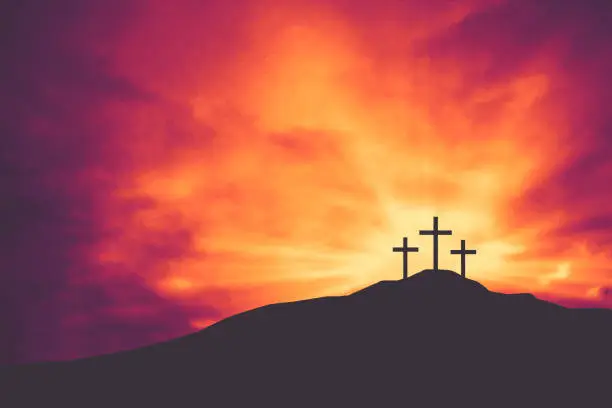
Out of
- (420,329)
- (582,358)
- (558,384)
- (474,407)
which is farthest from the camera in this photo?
(420,329)

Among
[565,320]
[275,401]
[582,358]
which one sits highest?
[565,320]

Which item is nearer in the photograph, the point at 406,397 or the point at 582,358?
the point at 406,397

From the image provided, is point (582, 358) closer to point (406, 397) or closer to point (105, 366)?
point (406, 397)

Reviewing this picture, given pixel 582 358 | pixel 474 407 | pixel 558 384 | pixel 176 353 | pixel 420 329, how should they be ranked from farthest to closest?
pixel 176 353 < pixel 420 329 < pixel 582 358 < pixel 558 384 < pixel 474 407

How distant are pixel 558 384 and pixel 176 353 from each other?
70.1 ft

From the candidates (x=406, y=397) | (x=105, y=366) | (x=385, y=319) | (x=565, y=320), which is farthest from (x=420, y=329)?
(x=105, y=366)

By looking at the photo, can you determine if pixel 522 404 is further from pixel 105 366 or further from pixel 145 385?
pixel 105 366

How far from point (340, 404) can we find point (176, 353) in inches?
517

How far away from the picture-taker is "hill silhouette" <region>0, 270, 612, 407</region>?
103 ft

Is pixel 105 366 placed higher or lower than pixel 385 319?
lower

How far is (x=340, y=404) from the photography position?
30.4m

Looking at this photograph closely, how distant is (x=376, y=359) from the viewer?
34.2m

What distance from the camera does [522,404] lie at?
29.1 metres

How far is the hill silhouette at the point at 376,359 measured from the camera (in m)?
31.3
